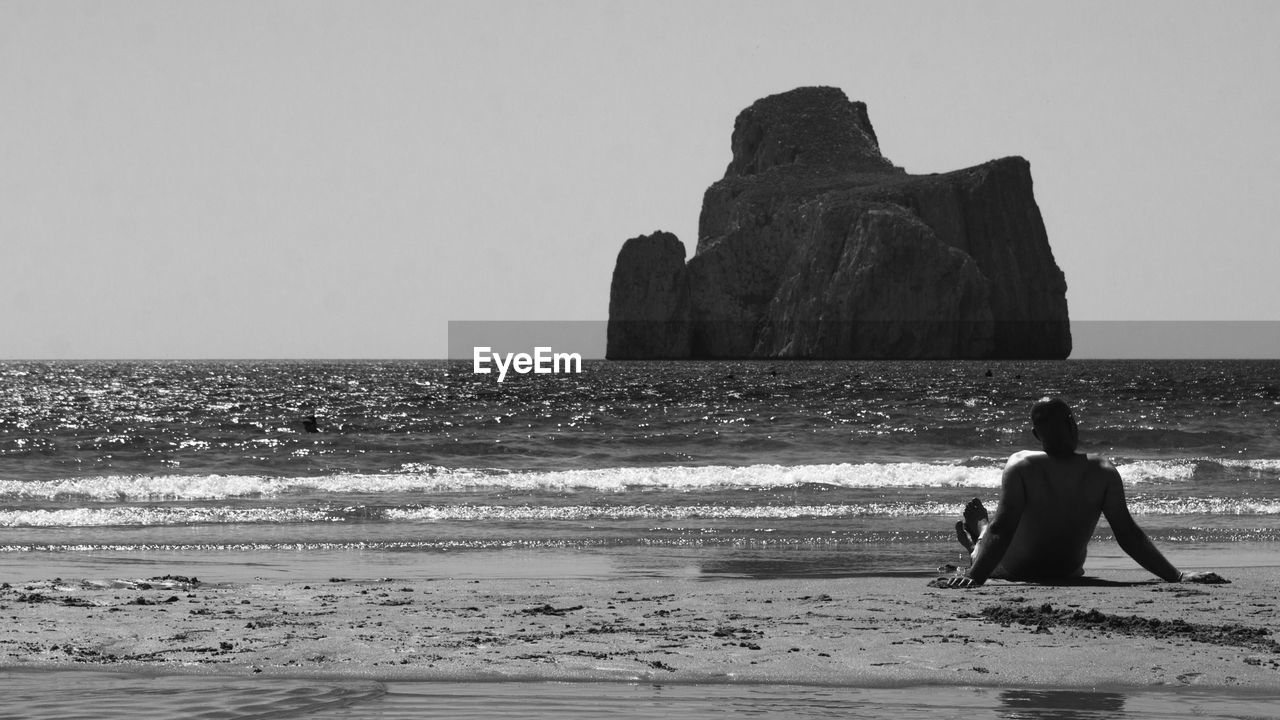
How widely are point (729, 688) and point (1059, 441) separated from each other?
11.8ft

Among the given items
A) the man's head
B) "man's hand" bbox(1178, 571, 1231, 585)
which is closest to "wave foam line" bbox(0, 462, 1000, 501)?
"man's hand" bbox(1178, 571, 1231, 585)

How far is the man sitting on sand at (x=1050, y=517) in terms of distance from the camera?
859 centimetres

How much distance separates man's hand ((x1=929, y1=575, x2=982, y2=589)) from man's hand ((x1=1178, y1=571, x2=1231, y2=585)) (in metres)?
1.49

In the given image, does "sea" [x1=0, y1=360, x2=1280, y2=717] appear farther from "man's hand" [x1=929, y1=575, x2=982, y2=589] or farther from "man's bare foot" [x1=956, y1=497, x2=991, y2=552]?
"man's hand" [x1=929, y1=575, x2=982, y2=589]

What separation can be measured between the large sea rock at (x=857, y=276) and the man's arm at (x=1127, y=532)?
423ft

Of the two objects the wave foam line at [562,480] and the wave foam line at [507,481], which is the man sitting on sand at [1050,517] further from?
the wave foam line at [507,481]

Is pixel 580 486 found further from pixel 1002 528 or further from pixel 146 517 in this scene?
pixel 1002 528

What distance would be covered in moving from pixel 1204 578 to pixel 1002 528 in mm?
1526

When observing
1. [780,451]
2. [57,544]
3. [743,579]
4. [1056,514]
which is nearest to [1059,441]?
[1056,514]

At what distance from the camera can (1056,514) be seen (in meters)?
8.81

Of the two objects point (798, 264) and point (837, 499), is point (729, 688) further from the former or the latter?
point (798, 264)

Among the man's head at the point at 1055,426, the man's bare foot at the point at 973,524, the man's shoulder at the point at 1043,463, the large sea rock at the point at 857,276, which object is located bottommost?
the man's bare foot at the point at 973,524

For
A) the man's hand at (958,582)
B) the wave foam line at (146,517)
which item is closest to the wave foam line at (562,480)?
the wave foam line at (146,517)

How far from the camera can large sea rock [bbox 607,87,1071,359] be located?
5418 inches
